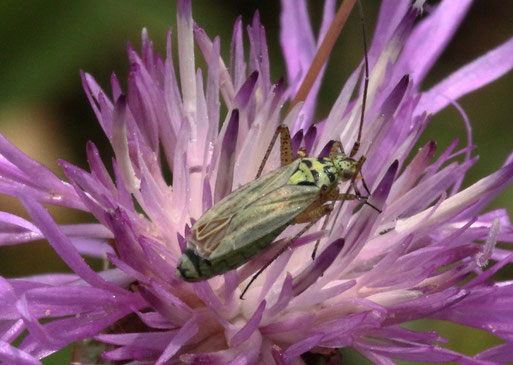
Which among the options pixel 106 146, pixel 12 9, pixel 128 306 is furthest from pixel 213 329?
pixel 12 9

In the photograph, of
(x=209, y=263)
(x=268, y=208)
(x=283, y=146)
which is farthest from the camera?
(x=283, y=146)

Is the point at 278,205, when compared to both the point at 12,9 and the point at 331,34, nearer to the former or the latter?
the point at 331,34

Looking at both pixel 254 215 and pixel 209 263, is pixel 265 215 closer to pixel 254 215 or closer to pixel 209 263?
pixel 254 215

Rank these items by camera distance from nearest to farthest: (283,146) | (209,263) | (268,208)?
(209,263), (268,208), (283,146)

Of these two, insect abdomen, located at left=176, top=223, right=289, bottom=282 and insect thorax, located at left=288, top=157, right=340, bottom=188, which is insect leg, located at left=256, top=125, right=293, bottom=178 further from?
insect abdomen, located at left=176, top=223, right=289, bottom=282

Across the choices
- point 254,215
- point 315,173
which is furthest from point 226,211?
point 315,173

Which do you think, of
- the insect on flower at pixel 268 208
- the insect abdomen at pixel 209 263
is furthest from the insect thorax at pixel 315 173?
the insect abdomen at pixel 209 263

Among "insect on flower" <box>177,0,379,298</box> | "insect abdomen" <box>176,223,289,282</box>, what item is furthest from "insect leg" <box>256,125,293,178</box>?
"insect abdomen" <box>176,223,289,282</box>

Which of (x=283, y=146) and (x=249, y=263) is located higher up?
(x=283, y=146)
